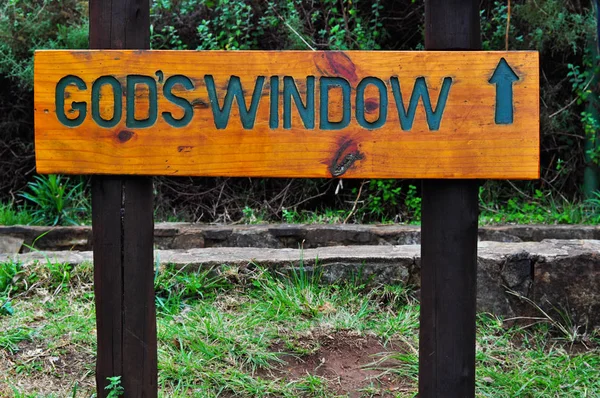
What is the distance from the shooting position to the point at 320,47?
6160 mm

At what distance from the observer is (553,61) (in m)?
6.16

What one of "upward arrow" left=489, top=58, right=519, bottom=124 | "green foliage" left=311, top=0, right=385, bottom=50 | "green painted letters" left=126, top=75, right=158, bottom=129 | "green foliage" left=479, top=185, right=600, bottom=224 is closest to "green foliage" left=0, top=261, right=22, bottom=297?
"green painted letters" left=126, top=75, right=158, bottom=129

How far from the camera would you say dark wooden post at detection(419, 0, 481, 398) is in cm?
187

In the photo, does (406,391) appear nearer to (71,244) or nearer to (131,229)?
(131,229)

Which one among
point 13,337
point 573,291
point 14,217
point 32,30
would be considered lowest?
point 13,337

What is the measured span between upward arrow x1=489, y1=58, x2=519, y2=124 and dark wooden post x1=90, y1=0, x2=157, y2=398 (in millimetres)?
990

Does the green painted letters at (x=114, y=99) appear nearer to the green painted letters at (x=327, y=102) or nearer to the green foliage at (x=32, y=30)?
the green painted letters at (x=327, y=102)

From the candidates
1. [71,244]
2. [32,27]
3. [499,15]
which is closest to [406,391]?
[71,244]

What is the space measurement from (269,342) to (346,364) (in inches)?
13.8

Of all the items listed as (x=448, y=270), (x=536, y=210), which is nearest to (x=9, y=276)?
(x=448, y=270)

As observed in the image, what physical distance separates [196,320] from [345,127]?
1607 millimetres

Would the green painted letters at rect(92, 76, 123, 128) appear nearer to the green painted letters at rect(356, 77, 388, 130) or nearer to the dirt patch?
the green painted letters at rect(356, 77, 388, 130)

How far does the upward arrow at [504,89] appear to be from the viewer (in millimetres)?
1811

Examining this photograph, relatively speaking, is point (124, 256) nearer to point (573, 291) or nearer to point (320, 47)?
point (573, 291)
